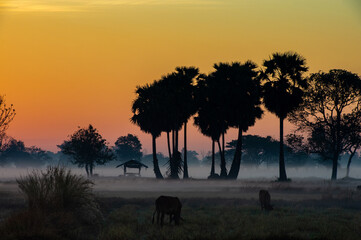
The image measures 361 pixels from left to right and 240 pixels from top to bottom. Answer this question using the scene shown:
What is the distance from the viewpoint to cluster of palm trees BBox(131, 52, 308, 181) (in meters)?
68.8

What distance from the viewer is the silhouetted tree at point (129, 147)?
→ 591ft

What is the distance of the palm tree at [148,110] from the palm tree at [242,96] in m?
11.5

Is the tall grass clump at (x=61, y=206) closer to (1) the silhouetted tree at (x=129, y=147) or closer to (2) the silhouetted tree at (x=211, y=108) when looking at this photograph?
(2) the silhouetted tree at (x=211, y=108)

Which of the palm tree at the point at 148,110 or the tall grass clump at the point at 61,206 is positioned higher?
the palm tree at the point at 148,110

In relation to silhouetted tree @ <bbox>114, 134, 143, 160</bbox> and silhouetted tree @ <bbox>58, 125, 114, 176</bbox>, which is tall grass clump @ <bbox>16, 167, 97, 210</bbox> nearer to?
silhouetted tree @ <bbox>58, 125, 114, 176</bbox>

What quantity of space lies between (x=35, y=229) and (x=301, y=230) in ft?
29.3

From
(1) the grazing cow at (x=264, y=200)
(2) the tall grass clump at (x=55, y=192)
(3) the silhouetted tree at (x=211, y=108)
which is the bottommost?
(1) the grazing cow at (x=264, y=200)

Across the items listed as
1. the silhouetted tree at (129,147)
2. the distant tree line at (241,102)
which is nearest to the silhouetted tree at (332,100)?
the distant tree line at (241,102)

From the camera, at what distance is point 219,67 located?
260ft

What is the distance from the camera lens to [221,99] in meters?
78.6

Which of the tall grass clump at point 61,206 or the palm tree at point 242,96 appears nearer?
the tall grass clump at point 61,206

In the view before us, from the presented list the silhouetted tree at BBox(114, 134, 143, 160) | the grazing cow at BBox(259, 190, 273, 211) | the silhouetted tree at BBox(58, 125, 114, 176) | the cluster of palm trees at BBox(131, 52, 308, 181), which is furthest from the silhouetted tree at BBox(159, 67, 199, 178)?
the silhouetted tree at BBox(114, 134, 143, 160)

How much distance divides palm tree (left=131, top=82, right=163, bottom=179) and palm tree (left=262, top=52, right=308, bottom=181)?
20.2 m

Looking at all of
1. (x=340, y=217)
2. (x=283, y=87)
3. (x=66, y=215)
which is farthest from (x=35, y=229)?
(x=283, y=87)
